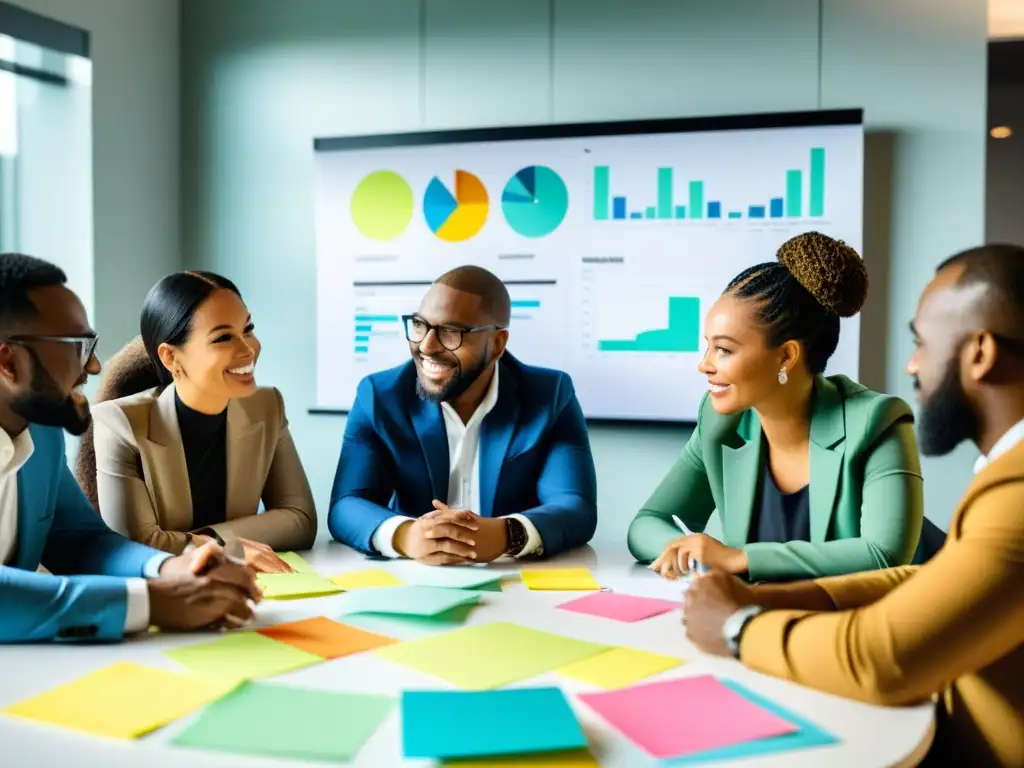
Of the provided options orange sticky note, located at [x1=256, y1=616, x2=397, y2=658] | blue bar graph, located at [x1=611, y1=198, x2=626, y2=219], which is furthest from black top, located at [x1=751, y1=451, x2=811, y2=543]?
blue bar graph, located at [x1=611, y1=198, x2=626, y2=219]

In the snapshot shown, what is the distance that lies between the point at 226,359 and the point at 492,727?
137 cm

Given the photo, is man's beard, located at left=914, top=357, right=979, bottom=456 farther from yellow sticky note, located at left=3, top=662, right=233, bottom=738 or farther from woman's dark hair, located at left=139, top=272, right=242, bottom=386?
woman's dark hair, located at left=139, top=272, right=242, bottom=386

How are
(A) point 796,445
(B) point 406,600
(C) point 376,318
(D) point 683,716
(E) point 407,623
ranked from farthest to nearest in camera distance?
(C) point 376,318 → (A) point 796,445 → (B) point 406,600 → (E) point 407,623 → (D) point 683,716

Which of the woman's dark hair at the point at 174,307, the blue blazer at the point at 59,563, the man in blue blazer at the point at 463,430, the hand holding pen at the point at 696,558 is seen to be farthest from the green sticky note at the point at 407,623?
the woman's dark hair at the point at 174,307

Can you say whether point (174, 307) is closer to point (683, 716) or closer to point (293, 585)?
point (293, 585)

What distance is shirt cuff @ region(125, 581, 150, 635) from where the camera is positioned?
1.48m

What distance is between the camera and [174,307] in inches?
89.0

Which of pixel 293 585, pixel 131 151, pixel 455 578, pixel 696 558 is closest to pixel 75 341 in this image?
pixel 293 585

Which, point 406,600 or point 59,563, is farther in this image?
point 59,563

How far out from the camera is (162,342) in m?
2.28

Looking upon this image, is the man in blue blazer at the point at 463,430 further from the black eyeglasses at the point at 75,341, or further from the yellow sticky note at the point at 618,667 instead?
the yellow sticky note at the point at 618,667

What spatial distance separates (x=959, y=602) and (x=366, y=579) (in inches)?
45.1

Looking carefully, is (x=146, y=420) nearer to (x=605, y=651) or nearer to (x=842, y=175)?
(x=605, y=651)

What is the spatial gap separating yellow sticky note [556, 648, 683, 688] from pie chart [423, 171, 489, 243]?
2.63 meters
